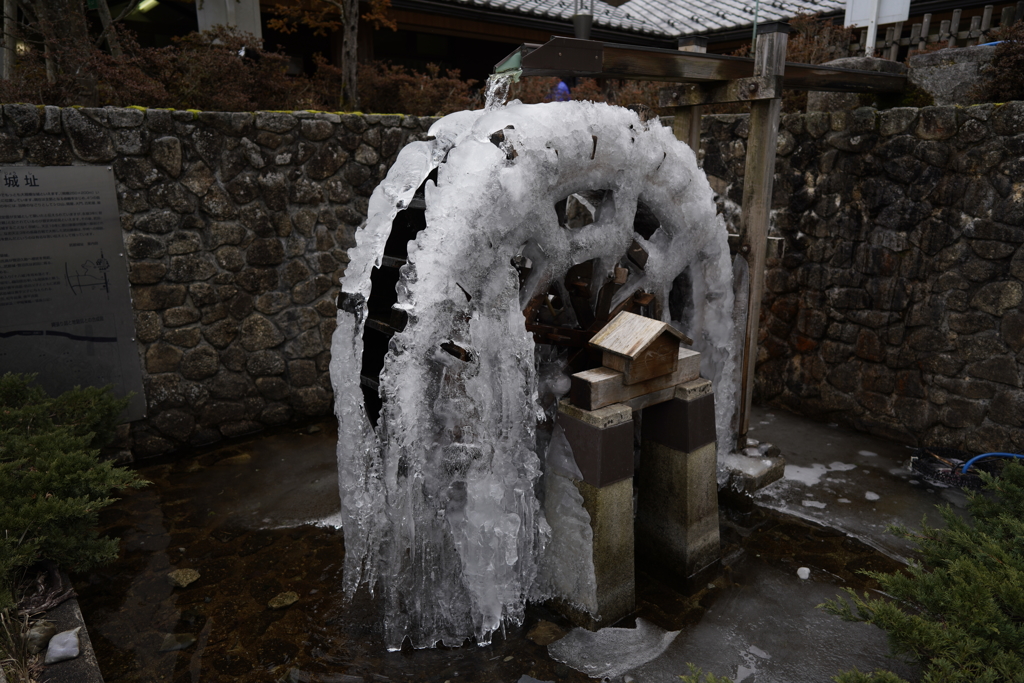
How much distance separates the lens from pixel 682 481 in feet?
11.8

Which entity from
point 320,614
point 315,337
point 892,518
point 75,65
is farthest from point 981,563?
point 75,65

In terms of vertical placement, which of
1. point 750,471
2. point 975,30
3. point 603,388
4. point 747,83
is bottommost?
point 750,471

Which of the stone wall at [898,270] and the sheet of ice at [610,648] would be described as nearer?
the sheet of ice at [610,648]

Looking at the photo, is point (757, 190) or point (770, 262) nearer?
point (757, 190)

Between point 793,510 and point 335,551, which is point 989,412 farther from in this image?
point 335,551

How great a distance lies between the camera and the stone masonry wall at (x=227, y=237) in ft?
15.3

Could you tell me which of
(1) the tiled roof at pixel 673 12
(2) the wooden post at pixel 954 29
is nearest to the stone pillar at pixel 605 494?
(2) the wooden post at pixel 954 29

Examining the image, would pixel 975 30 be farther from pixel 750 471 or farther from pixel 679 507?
pixel 679 507

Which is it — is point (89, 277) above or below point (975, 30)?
below

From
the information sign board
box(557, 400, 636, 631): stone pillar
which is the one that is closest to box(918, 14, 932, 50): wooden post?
box(557, 400, 636, 631): stone pillar

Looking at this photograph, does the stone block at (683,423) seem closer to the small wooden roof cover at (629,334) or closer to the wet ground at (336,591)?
the small wooden roof cover at (629,334)

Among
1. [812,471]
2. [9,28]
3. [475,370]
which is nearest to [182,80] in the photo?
[9,28]

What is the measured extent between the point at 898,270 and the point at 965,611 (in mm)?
3313

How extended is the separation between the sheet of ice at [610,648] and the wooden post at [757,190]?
1919 mm
